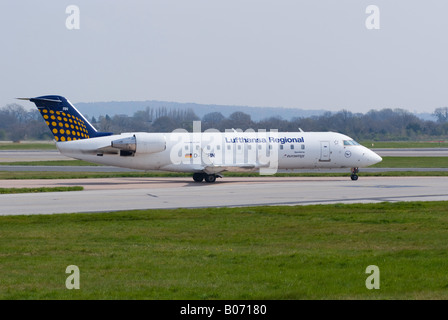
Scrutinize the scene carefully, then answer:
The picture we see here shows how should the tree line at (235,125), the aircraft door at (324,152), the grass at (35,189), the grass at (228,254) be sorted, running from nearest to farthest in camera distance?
the grass at (228,254) < the grass at (35,189) < the aircraft door at (324,152) < the tree line at (235,125)

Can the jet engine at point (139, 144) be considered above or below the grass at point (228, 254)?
above

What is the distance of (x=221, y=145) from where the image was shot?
4681 centimetres

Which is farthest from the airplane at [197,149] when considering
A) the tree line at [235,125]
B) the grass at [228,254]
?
the tree line at [235,125]

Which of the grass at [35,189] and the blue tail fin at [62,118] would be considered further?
the blue tail fin at [62,118]

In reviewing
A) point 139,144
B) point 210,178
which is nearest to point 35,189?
point 139,144

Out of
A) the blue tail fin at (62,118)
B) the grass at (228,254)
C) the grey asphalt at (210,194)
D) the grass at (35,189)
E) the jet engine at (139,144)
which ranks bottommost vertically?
the grey asphalt at (210,194)

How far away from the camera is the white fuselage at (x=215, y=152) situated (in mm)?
45781

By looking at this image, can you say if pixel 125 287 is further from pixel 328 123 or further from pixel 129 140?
pixel 328 123

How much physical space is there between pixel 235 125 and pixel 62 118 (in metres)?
75.8

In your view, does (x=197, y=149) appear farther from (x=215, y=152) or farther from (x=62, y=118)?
(x=62, y=118)

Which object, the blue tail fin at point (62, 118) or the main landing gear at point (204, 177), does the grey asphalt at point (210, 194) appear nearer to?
the main landing gear at point (204, 177)

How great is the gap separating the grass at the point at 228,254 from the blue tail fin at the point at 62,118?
18727 millimetres
